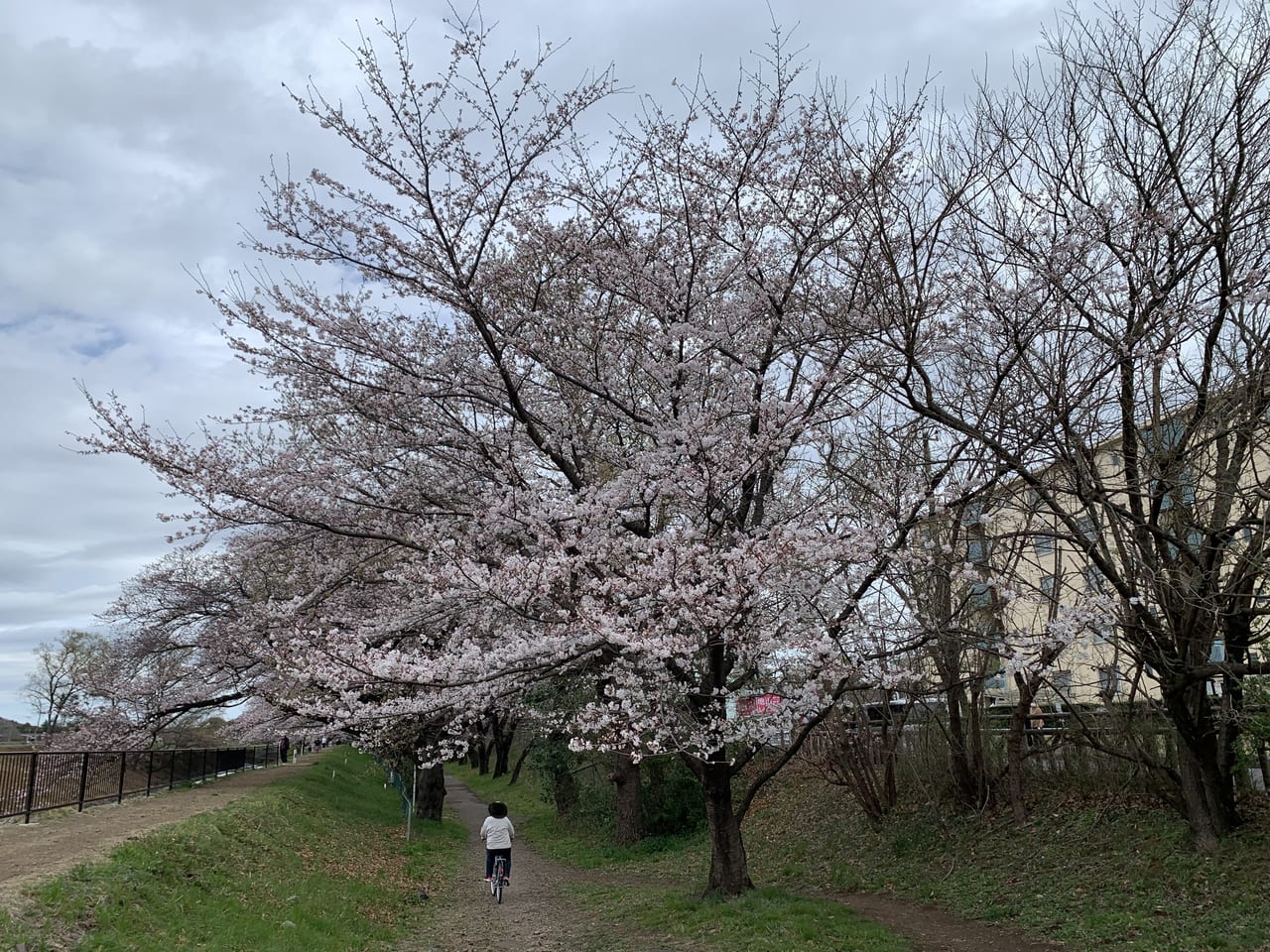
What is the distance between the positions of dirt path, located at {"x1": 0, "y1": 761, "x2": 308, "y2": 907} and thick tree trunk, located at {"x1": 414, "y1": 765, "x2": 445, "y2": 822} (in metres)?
6.06

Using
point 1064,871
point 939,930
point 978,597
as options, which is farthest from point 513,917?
point 978,597

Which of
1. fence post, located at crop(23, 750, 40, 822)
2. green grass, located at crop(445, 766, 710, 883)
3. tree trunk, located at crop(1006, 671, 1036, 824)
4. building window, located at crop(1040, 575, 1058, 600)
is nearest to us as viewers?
building window, located at crop(1040, 575, 1058, 600)

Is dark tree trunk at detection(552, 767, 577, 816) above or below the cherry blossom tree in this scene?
below

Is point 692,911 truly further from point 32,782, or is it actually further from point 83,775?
point 83,775

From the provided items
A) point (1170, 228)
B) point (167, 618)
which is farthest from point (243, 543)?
point (1170, 228)

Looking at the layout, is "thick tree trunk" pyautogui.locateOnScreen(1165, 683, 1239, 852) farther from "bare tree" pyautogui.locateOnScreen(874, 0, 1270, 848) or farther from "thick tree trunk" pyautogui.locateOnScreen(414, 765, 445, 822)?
"thick tree trunk" pyautogui.locateOnScreen(414, 765, 445, 822)

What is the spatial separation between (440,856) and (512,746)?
2739 cm

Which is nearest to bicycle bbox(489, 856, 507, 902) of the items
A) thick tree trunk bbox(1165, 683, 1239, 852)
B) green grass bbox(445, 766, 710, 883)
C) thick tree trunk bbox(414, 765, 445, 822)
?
green grass bbox(445, 766, 710, 883)

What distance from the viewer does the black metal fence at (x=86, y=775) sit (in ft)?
36.4

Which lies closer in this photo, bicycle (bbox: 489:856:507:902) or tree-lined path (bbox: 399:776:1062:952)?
tree-lined path (bbox: 399:776:1062:952)

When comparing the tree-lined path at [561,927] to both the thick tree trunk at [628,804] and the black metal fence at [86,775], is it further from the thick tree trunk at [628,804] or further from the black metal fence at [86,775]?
the black metal fence at [86,775]

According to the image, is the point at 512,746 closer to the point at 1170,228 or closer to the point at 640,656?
the point at 640,656

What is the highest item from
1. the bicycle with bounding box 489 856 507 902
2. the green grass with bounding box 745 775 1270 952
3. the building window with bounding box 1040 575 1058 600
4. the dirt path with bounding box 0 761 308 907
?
the building window with bounding box 1040 575 1058 600

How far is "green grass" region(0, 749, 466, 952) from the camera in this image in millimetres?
6680
